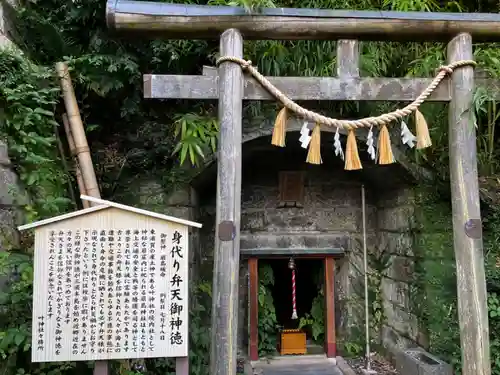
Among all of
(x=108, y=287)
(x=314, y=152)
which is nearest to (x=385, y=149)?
(x=314, y=152)

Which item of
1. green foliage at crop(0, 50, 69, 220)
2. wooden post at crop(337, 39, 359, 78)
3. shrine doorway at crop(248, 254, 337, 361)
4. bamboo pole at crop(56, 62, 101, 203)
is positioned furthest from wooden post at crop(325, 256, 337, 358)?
green foliage at crop(0, 50, 69, 220)

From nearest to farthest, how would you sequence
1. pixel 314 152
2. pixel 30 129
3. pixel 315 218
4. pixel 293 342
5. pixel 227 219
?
pixel 227 219 → pixel 314 152 → pixel 30 129 → pixel 293 342 → pixel 315 218

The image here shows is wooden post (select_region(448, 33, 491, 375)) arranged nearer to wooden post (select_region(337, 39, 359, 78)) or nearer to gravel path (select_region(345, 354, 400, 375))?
wooden post (select_region(337, 39, 359, 78))

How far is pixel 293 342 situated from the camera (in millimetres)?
5805

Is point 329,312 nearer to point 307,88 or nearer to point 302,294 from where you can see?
point 302,294

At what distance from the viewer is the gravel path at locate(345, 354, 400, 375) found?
5.26m

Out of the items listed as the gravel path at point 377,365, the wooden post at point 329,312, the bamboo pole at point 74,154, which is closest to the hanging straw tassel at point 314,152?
the bamboo pole at point 74,154

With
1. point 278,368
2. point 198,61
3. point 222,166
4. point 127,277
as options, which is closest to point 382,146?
point 222,166

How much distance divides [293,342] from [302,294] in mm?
1081

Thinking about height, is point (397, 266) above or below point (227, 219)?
below

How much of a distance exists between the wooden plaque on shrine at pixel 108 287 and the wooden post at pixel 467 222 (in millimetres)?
2203

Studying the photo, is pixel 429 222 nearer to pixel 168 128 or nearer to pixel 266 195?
pixel 266 195

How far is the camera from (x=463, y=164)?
3.35 metres

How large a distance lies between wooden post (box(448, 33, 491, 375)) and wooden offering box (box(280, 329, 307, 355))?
2821 millimetres
